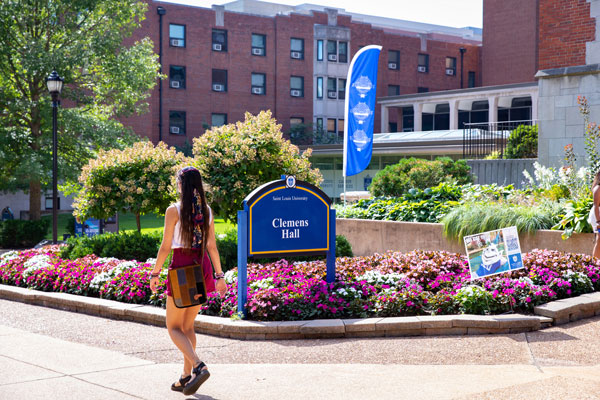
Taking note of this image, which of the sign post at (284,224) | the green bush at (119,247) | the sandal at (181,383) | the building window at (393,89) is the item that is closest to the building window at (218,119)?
the building window at (393,89)

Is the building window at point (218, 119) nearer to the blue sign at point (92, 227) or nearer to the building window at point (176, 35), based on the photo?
the building window at point (176, 35)

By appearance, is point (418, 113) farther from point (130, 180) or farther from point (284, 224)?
point (284, 224)

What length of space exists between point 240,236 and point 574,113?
1039cm

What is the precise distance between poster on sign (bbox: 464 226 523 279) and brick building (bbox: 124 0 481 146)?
120ft

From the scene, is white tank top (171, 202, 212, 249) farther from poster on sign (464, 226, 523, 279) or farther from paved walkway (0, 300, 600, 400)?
poster on sign (464, 226, 523, 279)

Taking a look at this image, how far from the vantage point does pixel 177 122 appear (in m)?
46.7

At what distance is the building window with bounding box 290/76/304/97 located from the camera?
50594 millimetres

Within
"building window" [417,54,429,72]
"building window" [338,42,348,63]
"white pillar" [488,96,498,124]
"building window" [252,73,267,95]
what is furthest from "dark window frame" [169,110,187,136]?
"building window" [417,54,429,72]

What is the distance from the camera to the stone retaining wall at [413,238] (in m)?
11.6

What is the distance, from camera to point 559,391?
541 centimetres

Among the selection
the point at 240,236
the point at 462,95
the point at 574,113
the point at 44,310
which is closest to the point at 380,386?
the point at 240,236

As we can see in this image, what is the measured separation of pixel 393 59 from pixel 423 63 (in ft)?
9.89

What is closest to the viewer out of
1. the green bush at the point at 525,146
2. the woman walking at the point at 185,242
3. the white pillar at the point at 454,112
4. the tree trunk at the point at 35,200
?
the woman walking at the point at 185,242

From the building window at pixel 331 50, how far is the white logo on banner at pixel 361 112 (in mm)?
33135
